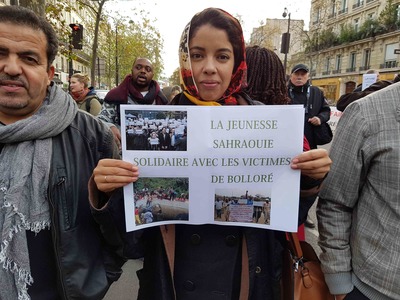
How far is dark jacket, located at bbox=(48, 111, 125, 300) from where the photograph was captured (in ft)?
4.39

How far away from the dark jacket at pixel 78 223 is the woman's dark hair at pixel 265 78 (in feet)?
4.92

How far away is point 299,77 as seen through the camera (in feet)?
14.6

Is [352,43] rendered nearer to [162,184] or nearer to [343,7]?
[343,7]

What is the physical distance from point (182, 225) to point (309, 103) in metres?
3.64

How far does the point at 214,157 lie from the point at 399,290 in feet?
2.84

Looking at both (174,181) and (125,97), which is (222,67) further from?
(125,97)

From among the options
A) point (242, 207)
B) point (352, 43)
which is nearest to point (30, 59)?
point (242, 207)

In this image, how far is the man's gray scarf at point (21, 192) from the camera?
131 cm

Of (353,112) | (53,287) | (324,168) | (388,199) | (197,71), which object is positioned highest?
(197,71)

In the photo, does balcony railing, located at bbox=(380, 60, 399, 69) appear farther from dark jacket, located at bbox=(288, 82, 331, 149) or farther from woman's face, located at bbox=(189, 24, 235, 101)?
woman's face, located at bbox=(189, 24, 235, 101)

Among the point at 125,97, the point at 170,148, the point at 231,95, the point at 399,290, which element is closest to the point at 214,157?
the point at 170,148

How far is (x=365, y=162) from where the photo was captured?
1.33 meters

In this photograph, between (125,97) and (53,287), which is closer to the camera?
(53,287)

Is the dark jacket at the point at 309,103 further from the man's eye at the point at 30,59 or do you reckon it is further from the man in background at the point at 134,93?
the man's eye at the point at 30,59
